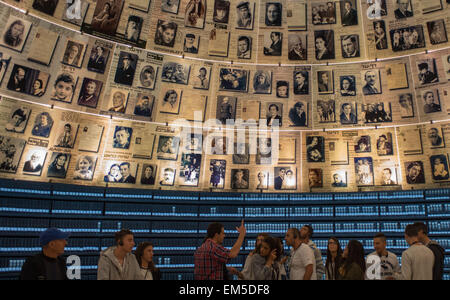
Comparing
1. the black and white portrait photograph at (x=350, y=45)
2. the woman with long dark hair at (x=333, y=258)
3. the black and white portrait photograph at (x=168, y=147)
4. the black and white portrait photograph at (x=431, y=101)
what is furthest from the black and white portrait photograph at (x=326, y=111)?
the woman with long dark hair at (x=333, y=258)

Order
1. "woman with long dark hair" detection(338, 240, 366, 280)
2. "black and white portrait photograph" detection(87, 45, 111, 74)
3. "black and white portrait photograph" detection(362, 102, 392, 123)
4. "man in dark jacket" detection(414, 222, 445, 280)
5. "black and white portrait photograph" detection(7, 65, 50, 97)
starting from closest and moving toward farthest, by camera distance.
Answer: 1. "woman with long dark hair" detection(338, 240, 366, 280)
2. "man in dark jacket" detection(414, 222, 445, 280)
3. "black and white portrait photograph" detection(7, 65, 50, 97)
4. "black and white portrait photograph" detection(87, 45, 111, 74)
5. "black and white portrait photograph" detection(362, 102, 392, 123)

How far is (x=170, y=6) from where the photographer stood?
1076 cm

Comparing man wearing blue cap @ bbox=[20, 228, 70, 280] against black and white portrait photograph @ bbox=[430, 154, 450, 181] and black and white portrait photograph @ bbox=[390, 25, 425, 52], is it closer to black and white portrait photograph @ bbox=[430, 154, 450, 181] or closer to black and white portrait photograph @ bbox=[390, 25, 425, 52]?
black and white portrait photograph @ bbox=[430, 154, 450, 181]

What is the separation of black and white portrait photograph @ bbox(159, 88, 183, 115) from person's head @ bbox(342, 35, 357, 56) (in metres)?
4.50

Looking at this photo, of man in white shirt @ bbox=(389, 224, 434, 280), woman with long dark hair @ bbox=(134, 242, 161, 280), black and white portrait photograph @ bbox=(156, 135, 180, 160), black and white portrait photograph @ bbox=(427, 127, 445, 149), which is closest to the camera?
woman with long dark hair @ bbox=(134, 242, 161, 280)

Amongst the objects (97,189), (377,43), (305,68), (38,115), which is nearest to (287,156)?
(305,68)

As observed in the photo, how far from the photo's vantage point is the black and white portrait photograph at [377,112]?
1071cm

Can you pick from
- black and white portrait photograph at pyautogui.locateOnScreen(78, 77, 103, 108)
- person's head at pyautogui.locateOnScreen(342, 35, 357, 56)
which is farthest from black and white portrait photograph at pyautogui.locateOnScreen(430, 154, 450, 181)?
black and white portrait photograph at pyautogui.locateOnScreen(78, 77, 103, 108)

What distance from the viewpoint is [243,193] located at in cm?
1033

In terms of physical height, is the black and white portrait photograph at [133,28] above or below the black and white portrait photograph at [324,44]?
below

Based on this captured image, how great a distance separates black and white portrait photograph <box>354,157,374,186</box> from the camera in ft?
34.7

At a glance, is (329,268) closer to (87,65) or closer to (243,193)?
(243,193)

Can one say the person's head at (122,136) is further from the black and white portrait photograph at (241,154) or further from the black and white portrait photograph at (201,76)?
the black and white portrait photograph at (241,154)

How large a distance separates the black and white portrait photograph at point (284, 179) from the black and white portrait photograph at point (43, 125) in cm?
562
